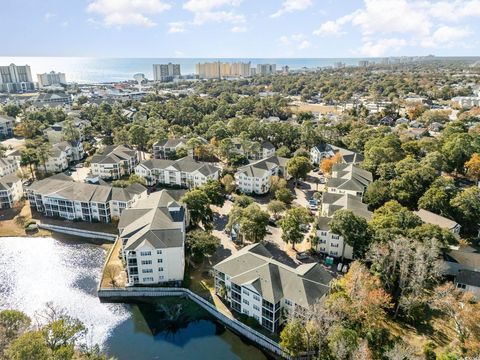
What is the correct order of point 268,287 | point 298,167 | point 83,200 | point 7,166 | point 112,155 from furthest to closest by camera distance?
point 112,155 → point 7,166 → point 298,167 → point 83,200 → point 268,287

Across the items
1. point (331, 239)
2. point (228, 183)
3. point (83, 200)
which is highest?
point (83, 200)

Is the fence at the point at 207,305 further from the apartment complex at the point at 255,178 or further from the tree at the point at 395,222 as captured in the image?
the apartment complex at the point at 255,178

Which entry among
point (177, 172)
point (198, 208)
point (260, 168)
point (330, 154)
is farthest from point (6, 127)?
point (330, 154)

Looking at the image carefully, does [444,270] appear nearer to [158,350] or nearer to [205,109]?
[158,350]

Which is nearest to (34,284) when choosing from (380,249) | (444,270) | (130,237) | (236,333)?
(130,237)

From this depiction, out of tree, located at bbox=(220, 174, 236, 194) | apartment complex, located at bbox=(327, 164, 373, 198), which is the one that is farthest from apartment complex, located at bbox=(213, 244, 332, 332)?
tree, located at bbox=(220, 174, 236, 194)

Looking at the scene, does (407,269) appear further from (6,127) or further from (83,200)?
(6,127)
